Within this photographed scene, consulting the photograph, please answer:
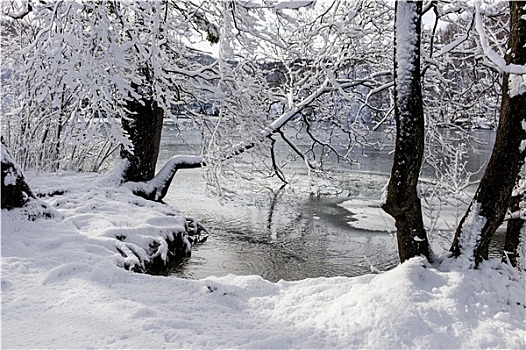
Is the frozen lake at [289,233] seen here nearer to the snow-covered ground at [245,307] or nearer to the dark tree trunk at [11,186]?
the snow-covered ground at [245,307]

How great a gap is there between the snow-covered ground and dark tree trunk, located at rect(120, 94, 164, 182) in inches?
172

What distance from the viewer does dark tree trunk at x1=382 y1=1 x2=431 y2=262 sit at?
3.93 m

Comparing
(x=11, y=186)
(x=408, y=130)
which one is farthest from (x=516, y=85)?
(x=11, y=186)

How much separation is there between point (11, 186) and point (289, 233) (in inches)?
231

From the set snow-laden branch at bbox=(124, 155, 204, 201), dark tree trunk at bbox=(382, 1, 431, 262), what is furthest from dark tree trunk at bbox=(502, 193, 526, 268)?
snow-laden branch at bbox=(124, 155, 204, 201)

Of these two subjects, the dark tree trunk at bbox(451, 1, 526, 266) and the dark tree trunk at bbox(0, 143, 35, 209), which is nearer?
the dark tree trunk at bbox(451, 1, 526, 266)

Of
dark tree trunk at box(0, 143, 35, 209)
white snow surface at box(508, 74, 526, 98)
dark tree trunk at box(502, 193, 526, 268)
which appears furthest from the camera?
dark tree trunk at box(0, 143, 35, 209)

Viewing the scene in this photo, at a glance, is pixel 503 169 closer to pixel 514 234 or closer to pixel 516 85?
pixel 516 85

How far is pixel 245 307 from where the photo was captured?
12.7 feet

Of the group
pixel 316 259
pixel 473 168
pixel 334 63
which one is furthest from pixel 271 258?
pixel 473 168

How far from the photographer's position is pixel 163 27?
5.05 metres

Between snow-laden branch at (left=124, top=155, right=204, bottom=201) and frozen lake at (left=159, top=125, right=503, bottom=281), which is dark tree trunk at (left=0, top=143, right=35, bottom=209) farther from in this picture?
snow-laden branch at (left=124, top=155, right=204, bottom=201)

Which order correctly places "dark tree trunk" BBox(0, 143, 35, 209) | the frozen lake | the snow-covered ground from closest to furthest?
the snow-covered ground
"dark tree trunk" BBox(0, 143, 35, 209)
the frozen lake

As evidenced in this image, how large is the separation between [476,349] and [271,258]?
5393 mm
